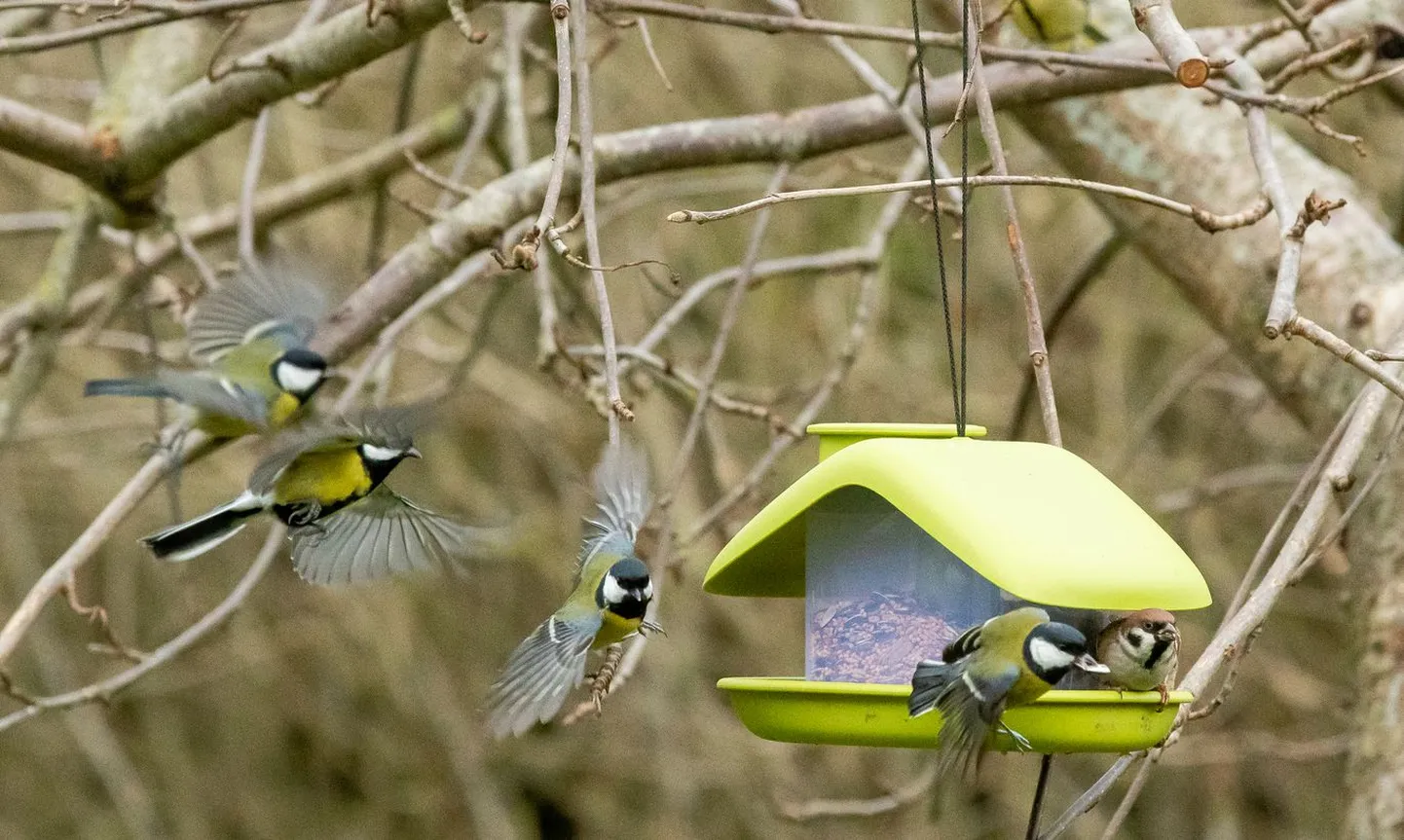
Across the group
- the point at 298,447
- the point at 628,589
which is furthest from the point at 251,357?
the point at 628,589

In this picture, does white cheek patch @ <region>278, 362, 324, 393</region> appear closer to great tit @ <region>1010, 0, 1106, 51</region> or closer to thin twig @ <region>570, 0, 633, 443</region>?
thin twig @ <region>570, 0, 633, 443</region>

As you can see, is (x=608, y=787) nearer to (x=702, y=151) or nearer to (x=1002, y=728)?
(x=702, y=151)

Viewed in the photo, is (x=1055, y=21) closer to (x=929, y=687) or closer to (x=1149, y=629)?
(x=1149, y=629)

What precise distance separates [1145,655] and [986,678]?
287mm

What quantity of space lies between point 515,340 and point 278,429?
Answer: 4.63 metres

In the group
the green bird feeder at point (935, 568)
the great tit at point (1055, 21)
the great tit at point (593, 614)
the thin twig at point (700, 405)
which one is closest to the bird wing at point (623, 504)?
the great tit at point (593, 614)

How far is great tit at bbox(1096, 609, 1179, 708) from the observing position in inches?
88.7

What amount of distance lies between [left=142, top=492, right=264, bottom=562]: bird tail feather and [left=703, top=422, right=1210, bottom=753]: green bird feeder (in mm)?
863

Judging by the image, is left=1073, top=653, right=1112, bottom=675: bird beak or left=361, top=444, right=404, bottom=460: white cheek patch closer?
left=1073, top=653, right=1112, bottom=675: bird beak

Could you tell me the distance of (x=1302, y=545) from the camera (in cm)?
237

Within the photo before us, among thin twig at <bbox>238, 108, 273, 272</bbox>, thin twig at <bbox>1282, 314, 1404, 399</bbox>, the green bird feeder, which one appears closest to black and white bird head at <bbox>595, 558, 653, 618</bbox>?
the green bird feeder

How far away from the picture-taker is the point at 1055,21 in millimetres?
3969

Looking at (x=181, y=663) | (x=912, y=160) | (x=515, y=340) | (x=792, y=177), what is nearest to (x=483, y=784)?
(x=181, y=663)

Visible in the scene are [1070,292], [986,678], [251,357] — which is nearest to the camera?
[986,678]
